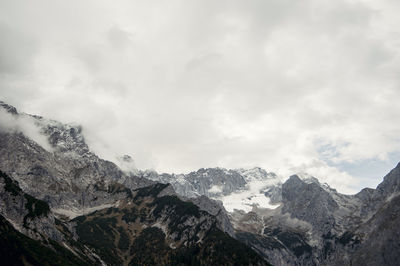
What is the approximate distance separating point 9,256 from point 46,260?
2352cm

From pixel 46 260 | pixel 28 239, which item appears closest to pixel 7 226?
pixel 28 239

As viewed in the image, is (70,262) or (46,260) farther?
(70,262)

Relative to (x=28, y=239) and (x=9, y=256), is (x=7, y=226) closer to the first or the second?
(x=28, y=239)

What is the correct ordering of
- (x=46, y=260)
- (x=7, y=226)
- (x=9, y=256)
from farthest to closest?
(x=7, y=226)
(x=46, y=260)
(x=9, y=256)

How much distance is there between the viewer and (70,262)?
19188cm

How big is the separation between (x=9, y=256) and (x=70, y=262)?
50.3 m

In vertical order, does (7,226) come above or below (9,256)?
above

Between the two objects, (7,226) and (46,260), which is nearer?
(46,260)

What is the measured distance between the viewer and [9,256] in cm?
14762

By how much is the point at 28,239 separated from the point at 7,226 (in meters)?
14.5

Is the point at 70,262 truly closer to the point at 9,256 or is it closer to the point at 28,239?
the point at 28,239

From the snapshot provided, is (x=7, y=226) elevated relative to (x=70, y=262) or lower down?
elevated

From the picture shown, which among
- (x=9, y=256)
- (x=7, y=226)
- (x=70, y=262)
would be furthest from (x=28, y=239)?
(x=9, y=256)

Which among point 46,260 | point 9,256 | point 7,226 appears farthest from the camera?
point 7,226
